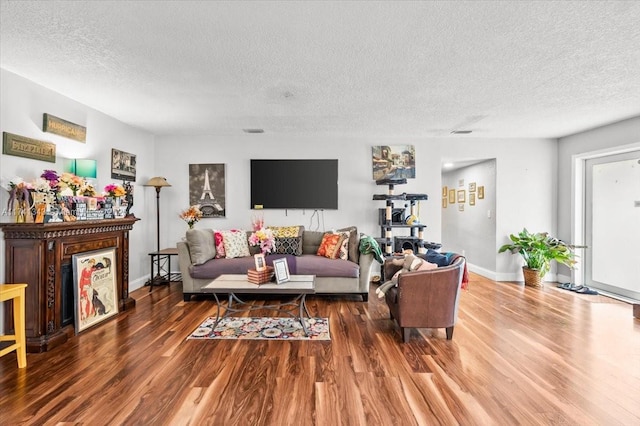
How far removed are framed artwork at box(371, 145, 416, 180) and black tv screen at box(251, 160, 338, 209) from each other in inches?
30.9

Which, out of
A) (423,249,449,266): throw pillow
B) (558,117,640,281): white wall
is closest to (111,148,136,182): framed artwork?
(423,249,449,266): throw pillow

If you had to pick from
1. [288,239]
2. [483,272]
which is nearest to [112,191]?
[288,239]

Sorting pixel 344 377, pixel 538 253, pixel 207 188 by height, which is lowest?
pixel 344 377

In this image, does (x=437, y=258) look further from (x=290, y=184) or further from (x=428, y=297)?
(x=290, y=184)

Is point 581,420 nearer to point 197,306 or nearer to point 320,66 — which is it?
point 320,66

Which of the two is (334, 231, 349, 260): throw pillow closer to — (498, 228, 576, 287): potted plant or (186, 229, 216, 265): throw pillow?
(186, 229, 216, 265): throw pillow

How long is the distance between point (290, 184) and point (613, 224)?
16.7 ft

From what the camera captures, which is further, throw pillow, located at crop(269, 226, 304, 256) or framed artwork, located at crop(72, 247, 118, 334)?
throw pillow, located at crop(269, 226, 304, 256)

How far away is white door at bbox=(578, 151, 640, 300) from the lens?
4.47m

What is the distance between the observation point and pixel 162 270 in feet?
18.1

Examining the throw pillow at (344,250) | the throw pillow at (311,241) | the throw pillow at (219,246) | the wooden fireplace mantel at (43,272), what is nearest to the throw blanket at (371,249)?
the throw pillow at (344,250)

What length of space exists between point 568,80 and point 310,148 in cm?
365

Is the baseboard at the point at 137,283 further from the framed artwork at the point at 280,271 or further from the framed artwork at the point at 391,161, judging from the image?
the framed artwork at the point at 391,161

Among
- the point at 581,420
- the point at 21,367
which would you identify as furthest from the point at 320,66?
the point at 21,367
